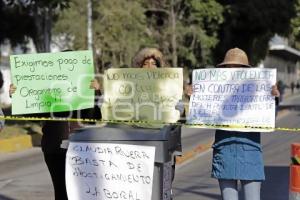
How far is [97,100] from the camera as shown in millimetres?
6383

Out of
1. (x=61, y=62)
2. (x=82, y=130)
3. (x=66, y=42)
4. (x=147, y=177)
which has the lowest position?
(x=147, y=177)

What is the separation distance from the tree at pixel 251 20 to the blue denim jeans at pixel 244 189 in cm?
3016

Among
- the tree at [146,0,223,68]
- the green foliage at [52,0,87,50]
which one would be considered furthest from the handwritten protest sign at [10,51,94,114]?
the tree at [146,0,223,68]

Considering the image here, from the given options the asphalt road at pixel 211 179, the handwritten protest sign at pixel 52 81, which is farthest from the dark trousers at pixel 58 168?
the asphalt road at pixel 211 179

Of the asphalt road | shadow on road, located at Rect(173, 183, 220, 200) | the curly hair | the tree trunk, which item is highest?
the tree trunk

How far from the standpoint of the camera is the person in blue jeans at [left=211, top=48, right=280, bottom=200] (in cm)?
541

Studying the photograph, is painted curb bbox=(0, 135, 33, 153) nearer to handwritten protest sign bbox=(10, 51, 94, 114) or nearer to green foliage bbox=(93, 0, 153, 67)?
handwritten protest sign bbox=(10, 51, 94, 114)

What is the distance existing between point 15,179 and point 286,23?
88.1 feet

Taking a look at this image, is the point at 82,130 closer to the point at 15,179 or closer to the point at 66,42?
the point at 15,179

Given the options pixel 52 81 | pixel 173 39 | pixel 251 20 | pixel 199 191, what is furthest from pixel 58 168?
pixel 251 20

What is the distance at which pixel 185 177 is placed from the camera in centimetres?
1068

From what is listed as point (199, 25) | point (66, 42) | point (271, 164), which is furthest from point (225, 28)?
point (271, 164)

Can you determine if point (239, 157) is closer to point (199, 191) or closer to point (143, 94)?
point (143, 94)

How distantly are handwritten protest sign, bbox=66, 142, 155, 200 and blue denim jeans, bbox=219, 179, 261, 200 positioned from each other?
665mm
